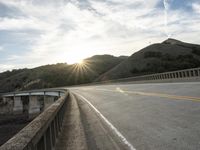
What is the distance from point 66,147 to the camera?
26.0 ft

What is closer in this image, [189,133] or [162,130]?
[189,133]

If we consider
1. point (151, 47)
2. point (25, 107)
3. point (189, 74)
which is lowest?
point (25, 107)

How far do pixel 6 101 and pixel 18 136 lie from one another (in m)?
120

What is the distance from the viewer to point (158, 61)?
119 meters

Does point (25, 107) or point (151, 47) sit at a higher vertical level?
point (151, 47)

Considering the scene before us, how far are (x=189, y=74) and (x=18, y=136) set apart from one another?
29.0 metres

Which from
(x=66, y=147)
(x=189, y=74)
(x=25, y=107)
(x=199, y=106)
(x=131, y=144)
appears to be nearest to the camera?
(x=131, y=144)

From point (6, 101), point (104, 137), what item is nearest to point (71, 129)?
point (104, 137)

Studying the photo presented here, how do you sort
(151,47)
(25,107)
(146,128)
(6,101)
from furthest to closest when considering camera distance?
(151,47)
(6,101)
(25,107)
(146,128)

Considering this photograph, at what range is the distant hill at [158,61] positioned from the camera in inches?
4338

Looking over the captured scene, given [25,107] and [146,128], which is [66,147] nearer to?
[146,128]

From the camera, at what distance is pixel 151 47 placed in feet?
478

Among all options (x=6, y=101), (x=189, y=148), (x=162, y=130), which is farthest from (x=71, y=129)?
(x=6, y=101)

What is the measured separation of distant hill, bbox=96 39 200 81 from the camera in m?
110
